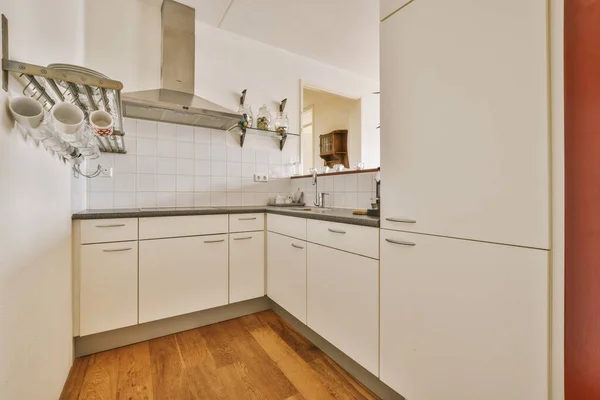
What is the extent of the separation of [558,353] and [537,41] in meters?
0.90

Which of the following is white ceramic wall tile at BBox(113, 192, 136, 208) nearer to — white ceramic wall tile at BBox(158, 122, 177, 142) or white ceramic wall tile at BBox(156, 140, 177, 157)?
white ceramic wall tile at BBox(156, 140, 177, 157)

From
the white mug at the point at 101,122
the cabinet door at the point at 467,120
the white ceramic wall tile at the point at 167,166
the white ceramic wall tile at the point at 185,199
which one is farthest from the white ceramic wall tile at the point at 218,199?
the cabinet door at the point at 467,120

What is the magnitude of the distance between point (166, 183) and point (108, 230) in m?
0.73

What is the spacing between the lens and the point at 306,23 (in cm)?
249

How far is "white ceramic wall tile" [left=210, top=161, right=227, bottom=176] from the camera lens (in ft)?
8.41

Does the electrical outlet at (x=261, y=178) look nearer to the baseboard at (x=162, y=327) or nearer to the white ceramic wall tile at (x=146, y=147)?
the white ceramic wall tile at (x=146, y=147)

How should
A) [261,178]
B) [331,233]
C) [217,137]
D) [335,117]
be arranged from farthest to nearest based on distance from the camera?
[335,117]
[261,178]
[217,137]
[331,233]

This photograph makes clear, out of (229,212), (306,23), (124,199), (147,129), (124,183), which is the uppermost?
(306,23)

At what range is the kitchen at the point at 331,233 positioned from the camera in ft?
2.66

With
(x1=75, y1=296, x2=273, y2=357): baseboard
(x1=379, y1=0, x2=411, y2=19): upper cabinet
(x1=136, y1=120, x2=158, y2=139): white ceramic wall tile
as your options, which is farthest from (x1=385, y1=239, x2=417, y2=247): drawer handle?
(x1=136, y1=120, x2=158, y2=139): white ceramic wall tile

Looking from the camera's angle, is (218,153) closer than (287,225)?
No

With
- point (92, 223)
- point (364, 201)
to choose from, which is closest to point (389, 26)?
point (364, 201)

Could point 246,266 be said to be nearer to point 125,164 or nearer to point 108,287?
point 108,287

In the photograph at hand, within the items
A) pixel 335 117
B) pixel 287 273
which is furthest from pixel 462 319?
pixel 335 117
